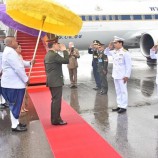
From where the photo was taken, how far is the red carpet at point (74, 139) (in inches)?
179

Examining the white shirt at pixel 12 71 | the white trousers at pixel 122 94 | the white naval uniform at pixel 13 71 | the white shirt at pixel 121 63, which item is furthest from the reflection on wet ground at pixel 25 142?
the white shirt at pixel 121 63

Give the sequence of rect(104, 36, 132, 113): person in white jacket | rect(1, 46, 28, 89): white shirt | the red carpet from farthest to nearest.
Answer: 1. rect(104, 36, 132, 113): person in white jacket
2. rect(1, 46, 28, 89): white shirt
3. the red carpet

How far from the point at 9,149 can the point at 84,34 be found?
10.2 meters

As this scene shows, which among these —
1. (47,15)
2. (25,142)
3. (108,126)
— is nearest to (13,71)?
(47,15)

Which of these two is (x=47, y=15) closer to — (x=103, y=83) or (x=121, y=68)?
(x=121, y=68)

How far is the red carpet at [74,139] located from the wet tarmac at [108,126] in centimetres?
13

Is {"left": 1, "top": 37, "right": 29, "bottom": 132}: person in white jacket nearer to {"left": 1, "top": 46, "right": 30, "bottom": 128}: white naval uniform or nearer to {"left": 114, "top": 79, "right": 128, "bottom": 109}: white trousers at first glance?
{"left": 1, "top": 46, "right": 30, "bottom": 128}: white naval uniform

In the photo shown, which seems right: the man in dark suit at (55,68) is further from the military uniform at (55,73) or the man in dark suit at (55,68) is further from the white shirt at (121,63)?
the white shirt at (121,63)

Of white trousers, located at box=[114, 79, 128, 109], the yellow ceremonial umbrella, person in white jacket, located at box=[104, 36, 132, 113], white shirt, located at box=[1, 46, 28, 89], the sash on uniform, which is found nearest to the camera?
the yellow ceremonial umbrella

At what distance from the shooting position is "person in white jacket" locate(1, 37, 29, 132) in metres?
5.55

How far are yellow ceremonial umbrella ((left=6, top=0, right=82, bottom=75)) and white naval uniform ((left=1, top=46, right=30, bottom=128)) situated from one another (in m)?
0.81

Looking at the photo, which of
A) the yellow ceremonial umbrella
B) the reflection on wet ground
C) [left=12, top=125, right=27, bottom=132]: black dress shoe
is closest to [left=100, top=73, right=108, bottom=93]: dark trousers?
the reflection on wet ground

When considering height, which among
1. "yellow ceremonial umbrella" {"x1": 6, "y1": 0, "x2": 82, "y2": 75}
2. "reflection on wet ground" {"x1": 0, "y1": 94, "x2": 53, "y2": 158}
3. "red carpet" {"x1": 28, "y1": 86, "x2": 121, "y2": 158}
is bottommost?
"reflection on wet ground" {"x1": 0, "y1": 94, "x2": 53, "y2": 158}

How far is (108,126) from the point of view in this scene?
5.95 m
